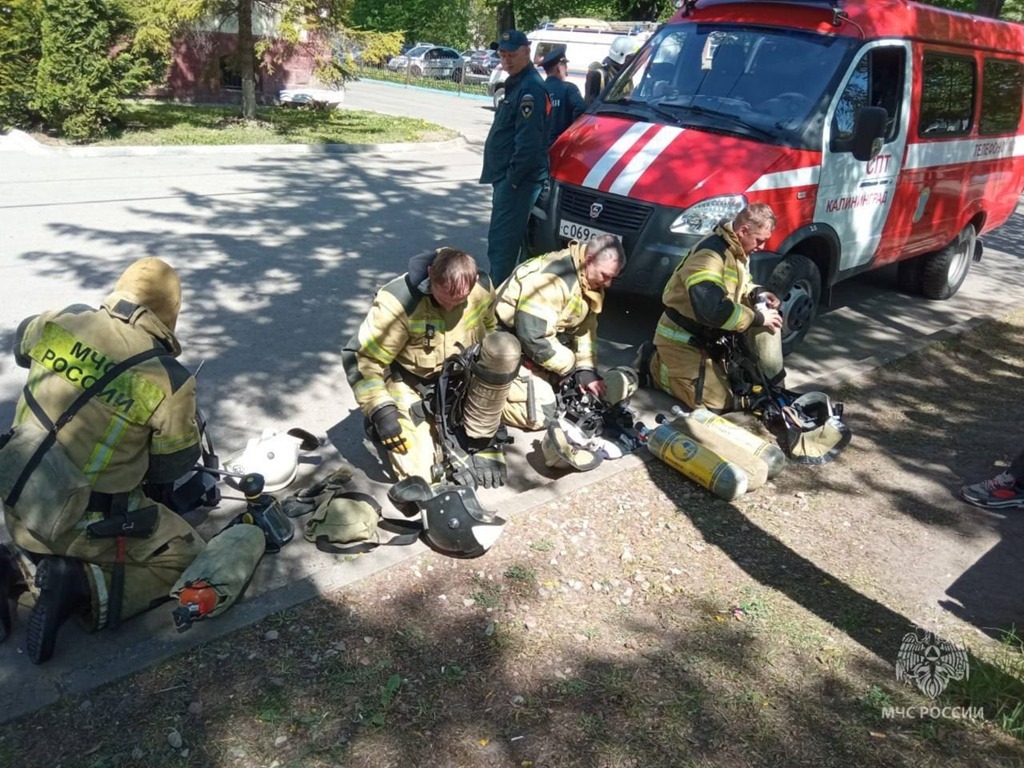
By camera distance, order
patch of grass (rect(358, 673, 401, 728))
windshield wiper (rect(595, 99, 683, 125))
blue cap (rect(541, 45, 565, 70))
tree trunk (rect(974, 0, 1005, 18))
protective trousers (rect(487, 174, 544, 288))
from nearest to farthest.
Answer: patch of grass (rect(358, 673, 401, 728)), windshield wiper (rect(595, 99, 683, 125)), protective trousers (rect(487, 174, 544, 288)), blue cap (rect(541, 45, 565, 70)), tree trunk (rect(974, 0, 1005, 18))

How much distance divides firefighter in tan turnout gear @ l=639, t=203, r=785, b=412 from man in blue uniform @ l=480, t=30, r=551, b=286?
67.5 inches

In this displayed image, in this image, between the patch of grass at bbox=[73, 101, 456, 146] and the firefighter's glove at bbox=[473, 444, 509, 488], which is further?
the patch of grass at bbox=[73, 101, 456, 146]

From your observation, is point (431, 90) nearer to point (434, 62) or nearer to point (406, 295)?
point (434, 62)

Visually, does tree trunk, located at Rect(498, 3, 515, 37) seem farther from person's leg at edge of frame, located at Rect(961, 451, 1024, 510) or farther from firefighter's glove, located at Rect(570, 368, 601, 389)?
person's leg at edge of frame, located at Rect(961, 451, 1024, 510)

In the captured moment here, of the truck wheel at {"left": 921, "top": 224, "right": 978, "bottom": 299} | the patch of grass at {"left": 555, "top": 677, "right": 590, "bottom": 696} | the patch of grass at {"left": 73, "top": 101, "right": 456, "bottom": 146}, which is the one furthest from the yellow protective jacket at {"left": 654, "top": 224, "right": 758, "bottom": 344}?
the patch of grass at {"left": 73, "top": 101, "right": 456, "bottom": 146}

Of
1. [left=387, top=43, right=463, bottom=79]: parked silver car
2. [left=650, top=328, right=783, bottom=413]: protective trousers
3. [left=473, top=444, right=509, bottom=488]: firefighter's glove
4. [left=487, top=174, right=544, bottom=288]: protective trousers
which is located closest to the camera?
[left=473, top=444, right=509, bottom=488]: firefighter's glove

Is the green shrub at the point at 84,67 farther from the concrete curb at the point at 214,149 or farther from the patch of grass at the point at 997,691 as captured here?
the patch of grass at the point at 997,691

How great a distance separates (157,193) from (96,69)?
15.0 feet

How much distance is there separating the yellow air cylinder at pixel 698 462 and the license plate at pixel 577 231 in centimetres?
178

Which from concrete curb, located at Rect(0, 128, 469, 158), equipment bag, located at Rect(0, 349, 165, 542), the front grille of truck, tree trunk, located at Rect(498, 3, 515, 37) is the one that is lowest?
concrete curb, located at Rect(0, 128, 469, 158)

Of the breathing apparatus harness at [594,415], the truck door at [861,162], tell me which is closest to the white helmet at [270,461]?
the breathing apparatus harness at [594,415]

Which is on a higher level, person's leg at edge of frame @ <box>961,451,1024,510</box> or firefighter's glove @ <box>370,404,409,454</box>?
firefighter's glove @ <box>370,404,409,454</box>

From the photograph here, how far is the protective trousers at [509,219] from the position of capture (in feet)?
20.4

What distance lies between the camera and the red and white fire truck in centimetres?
543
